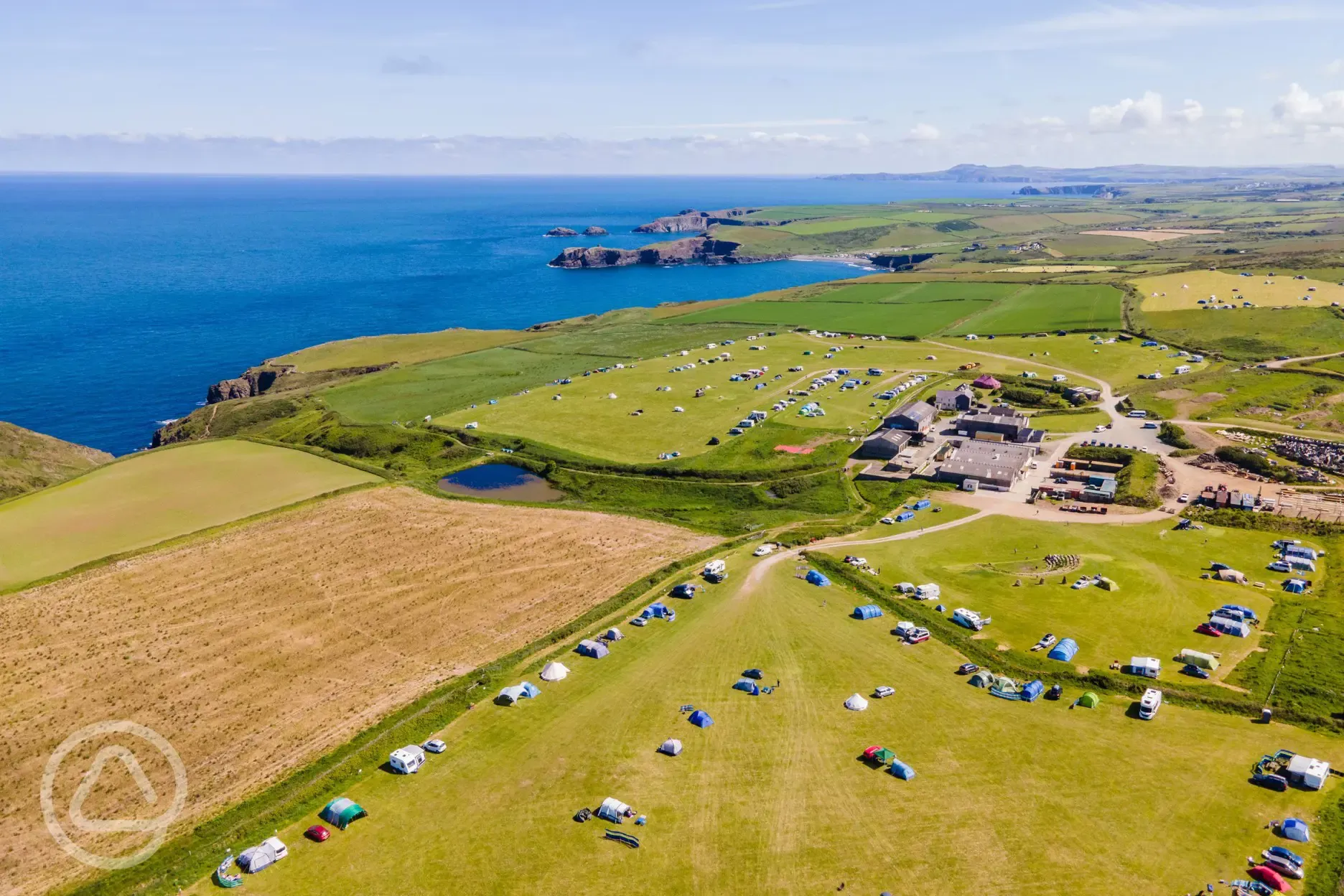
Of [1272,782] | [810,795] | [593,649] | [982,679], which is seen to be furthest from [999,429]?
[810,795]

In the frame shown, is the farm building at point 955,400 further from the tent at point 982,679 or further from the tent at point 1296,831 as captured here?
the tent at point 1296,831

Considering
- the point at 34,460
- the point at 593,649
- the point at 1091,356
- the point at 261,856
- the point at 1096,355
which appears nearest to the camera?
the point at 261,856

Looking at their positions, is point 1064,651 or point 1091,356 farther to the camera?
point 1091,356

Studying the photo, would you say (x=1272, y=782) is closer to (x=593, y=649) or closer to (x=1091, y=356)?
(x=593, y=649)

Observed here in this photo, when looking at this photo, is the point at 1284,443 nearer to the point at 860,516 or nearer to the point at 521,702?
the point at 860,516

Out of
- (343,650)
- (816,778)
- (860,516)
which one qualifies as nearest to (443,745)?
(343,650)

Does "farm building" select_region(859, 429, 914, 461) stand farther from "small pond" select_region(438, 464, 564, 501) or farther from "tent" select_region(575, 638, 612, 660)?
"tent" select_region(575, 638, 612, 660)

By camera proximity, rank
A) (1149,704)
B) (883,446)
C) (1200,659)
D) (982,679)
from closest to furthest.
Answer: (1149,704) < (982,679) < (1200,659) < (883,446)
